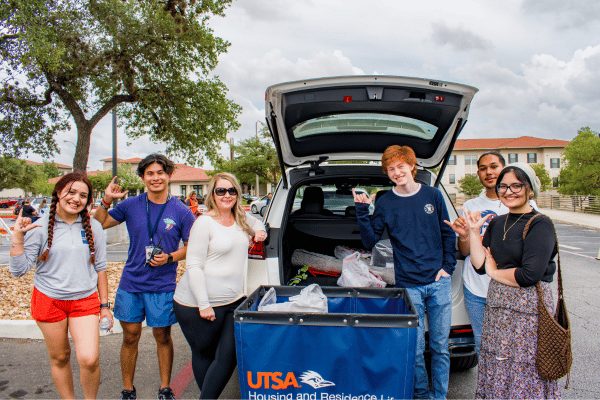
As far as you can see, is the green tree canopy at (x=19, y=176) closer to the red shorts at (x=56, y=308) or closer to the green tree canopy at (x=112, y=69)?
the green tree canopy at (x=112, y=69)

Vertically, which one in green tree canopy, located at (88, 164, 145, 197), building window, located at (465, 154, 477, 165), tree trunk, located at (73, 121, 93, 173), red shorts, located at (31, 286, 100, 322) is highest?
building window, located at (465, 154, 477, 165)

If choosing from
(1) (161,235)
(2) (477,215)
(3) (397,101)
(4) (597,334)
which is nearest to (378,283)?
(2) (477,215)

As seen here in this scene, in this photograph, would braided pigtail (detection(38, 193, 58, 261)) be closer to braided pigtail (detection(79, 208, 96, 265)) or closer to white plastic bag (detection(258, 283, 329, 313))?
braided pigtail (detection(79, 208, 96, 265))

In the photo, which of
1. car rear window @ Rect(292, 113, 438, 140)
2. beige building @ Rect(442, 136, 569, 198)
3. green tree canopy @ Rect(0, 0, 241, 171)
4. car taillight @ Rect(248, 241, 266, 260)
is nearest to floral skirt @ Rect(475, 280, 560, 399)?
car rear window @ Rect(292, 113, 438, 140)

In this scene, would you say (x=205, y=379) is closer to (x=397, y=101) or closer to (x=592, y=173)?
(x=397, y=101)

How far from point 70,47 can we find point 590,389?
27.4ft

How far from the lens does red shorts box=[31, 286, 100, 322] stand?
229 cm

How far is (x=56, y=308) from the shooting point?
232cm

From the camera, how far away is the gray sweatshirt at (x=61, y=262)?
2.25m

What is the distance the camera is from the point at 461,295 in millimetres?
2662

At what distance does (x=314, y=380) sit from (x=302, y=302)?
0.45m

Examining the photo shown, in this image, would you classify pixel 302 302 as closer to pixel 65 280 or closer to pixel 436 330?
pixel 436 330

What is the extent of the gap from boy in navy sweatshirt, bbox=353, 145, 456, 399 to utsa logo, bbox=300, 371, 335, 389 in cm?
95

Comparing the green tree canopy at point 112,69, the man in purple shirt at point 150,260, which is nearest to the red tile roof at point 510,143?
the green tree canopy at point 112,69
